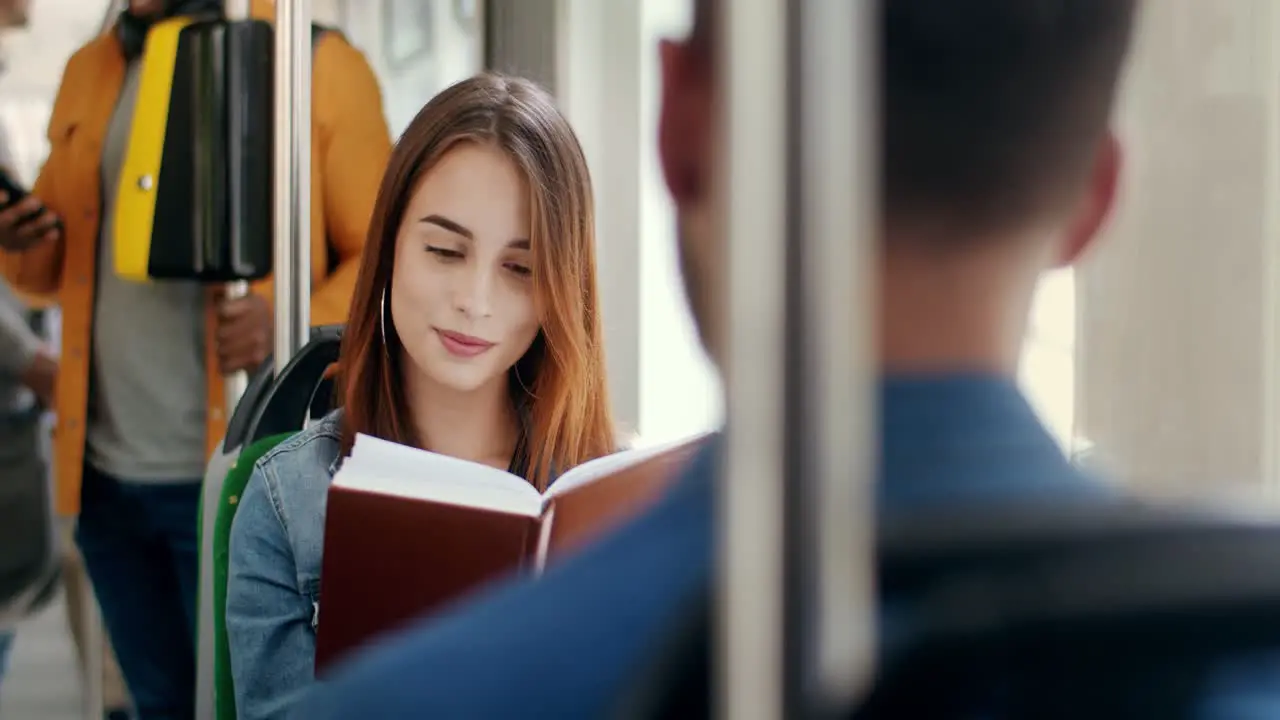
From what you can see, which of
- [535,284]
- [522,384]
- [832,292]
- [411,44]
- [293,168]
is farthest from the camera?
[411,44]

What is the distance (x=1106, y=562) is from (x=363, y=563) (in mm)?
599

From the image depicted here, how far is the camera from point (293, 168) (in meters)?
1.68

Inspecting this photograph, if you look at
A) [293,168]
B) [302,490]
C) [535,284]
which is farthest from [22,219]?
[535,284]

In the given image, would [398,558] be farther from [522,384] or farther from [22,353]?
[22,353]

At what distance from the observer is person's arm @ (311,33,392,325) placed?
172 cm

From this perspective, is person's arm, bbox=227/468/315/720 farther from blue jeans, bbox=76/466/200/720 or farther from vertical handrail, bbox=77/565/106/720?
vertical handrail, bbox=77/565/106/720

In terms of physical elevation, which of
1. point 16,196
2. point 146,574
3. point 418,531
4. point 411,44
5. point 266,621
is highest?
point 411,44

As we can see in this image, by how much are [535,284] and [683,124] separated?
0.59m

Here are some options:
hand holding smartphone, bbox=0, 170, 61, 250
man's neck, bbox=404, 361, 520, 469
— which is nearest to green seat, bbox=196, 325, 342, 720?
man's neck, bbox=404, 361, 520, 469

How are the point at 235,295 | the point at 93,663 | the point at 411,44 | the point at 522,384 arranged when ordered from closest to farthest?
the point at 522,384, the point at 235,295, the point at 93,663, the point at 411,44

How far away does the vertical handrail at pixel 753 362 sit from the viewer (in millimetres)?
497

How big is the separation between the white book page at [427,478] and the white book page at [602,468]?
2 cm

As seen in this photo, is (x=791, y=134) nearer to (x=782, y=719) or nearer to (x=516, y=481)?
(x=782, y=719)

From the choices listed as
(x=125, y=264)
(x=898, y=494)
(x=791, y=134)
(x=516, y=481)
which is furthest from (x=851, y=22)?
(x=125, y=264)
